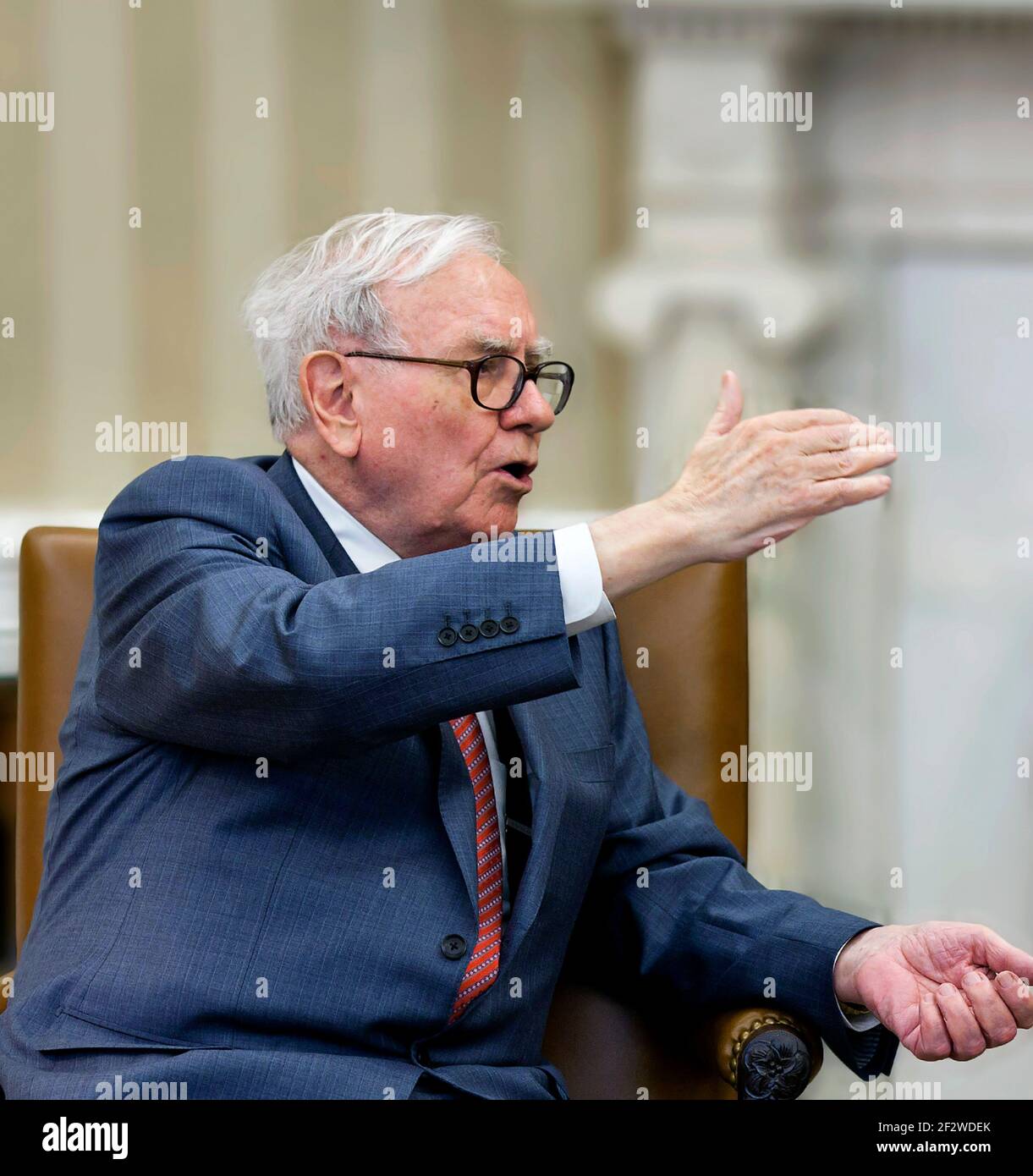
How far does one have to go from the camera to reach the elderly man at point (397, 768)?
1.15 m

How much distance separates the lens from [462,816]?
4.38 ft

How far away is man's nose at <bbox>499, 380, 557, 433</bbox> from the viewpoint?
4.96 feet

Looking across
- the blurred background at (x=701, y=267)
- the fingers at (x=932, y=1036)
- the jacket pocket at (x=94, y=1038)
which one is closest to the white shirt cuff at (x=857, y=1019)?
the fingers at (x=932, y=1036)

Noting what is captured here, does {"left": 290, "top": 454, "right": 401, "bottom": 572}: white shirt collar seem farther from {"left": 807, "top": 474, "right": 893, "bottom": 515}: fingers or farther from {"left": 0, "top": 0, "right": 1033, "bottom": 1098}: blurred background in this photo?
{"left": 0, "top": 0, "right": 1033, "bottom": 1098}: blurred background

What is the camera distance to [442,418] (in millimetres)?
1485

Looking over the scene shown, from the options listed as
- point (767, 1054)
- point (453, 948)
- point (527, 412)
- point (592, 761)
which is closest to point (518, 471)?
point (527, 412)

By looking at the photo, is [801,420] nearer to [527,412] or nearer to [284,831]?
[527,412]

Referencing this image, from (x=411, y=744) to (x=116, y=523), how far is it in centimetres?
37

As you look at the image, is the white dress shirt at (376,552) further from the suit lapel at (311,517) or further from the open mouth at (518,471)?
the open mouth at (518,471)

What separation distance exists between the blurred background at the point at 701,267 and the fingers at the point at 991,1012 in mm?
1150

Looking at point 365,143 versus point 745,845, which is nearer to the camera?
point 745,845

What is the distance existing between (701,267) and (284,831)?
1.49 meters
